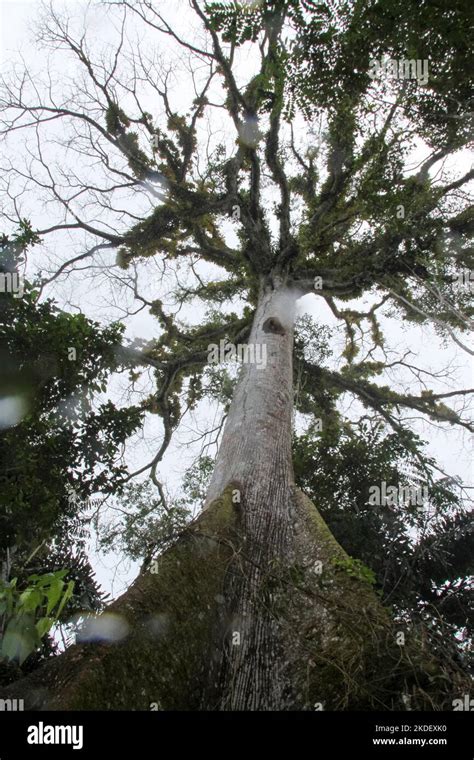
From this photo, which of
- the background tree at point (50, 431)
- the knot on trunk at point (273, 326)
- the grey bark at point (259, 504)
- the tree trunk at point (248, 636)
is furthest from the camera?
the knot on trunk at point (273, 326)

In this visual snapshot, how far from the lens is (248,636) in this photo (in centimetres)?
306

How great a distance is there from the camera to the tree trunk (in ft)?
7.63

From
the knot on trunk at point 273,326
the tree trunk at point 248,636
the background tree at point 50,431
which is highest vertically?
the knot on trunk at point 273,326

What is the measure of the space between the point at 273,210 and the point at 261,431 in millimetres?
6339

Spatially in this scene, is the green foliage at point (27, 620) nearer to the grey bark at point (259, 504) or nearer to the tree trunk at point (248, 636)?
the tree trunk at point (248, 636)

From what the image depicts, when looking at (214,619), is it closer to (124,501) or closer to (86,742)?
(86,742)

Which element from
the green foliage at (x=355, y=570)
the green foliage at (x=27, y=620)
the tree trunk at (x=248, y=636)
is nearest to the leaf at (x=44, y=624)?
the green foliage at (x=27, y=620)

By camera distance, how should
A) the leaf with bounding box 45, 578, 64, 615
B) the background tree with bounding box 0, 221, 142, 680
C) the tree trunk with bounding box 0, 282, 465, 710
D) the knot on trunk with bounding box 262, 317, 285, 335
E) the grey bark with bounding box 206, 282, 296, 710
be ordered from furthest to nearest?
the knot on trunk with bounding box 262, 317, 285, 335 < the background tree with bounding box 0, 221, 142, 680 < the grey bark with bounding box 206, 282, 296, 710 < the tree trunk with bounding box 0, 282, 465, 710 < the leaf with bounding box 45, 578, 64, 615

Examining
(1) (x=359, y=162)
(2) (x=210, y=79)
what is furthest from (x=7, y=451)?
(2) (x=210, y=79)

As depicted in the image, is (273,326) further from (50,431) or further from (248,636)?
(248,636)

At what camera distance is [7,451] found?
Result: 14.2 feet

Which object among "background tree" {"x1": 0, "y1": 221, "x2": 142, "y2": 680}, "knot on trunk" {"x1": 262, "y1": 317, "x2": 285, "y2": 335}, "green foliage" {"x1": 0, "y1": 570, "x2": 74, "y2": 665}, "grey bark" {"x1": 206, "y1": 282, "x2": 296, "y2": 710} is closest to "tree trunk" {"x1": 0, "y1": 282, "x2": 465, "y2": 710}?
"grey bark" {"x1": 206, "y1": 282, "x2": 296, "y2": 710}

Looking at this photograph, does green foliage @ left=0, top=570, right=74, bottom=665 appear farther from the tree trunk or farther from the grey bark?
the grey bark

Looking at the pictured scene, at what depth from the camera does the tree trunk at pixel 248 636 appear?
7.63 ft
